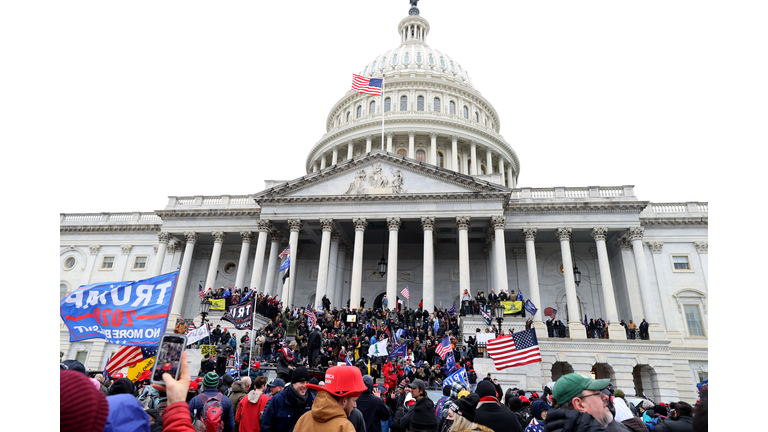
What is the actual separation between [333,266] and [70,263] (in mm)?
27090

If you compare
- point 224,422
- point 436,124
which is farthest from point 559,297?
point 224,422

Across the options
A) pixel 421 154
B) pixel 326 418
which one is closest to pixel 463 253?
pixel 421 154

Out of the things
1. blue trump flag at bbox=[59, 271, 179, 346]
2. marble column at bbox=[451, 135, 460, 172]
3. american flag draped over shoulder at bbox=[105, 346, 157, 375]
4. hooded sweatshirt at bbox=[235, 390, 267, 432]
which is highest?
marble column at bbox=[451, 135, 460, 172]

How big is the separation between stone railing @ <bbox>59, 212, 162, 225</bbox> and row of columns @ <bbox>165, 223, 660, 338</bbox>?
9.58 metres

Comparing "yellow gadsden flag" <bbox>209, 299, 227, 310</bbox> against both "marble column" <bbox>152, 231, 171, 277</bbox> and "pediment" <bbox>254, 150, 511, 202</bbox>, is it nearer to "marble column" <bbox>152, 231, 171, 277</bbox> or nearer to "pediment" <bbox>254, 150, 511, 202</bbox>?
"pediment" <bbox>254, 150, 511, 202</bbox>

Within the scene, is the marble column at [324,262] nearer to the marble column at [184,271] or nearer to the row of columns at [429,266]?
the row of columns at [429,266]

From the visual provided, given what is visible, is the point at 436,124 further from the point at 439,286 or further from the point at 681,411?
the point at 681,411

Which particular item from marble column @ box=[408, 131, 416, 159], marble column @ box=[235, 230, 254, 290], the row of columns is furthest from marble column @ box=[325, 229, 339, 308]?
marble column @ box=[408, 131, 416, 159]

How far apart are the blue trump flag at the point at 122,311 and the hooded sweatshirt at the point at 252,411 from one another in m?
1.68

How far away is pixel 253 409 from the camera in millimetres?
6207

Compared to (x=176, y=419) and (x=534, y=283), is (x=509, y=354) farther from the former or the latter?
(x=534, y=283)

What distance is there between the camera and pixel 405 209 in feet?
108

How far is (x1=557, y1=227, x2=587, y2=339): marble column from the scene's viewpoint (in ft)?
91.7

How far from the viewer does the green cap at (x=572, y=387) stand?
4.18 m
